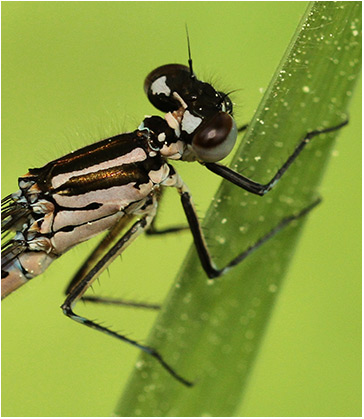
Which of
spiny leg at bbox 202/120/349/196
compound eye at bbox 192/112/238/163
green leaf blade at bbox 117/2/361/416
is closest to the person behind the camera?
green leaf blade at bbox 117/2/361/416

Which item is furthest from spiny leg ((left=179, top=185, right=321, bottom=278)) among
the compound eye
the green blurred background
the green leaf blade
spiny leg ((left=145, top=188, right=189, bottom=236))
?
spiny leg ((left=145, top=188, right=189, bottom=236))

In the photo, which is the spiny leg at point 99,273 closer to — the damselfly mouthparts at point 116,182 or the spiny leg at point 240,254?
the damselfly mouthparts at point 116,182

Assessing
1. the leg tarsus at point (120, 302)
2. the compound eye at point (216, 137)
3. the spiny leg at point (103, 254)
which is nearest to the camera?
the compound eye at point (216, 137)

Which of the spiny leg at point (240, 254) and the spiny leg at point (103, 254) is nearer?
the spiny leg at point (240, 254)

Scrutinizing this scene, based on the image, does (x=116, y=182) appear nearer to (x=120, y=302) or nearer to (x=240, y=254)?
(x=240, y=254)

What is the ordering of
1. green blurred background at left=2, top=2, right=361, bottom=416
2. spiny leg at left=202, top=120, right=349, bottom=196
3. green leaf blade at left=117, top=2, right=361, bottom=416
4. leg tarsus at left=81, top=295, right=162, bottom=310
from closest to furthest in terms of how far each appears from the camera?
green leaf blade at left=117, top=2, right=361, bottom=416 < spiny leg at left=202, top=120, right=349, bottom=196 < green blurred background at left=2, top=2, right=361, bottom=416 < leg tarsus at left=81, top=295, right=162, bottom=310

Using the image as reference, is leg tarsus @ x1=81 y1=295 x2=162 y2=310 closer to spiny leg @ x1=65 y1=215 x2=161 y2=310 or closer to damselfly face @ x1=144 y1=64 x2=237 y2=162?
spiny leg @ x1=65 y1=215 x2=161 y2=310

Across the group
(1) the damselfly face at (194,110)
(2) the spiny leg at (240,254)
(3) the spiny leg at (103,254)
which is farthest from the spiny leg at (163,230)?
(2) the spiny leg at (240,254)

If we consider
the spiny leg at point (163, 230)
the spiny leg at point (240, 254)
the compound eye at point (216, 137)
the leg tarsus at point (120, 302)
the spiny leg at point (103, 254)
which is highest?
the compound eye at point (216, 137)
